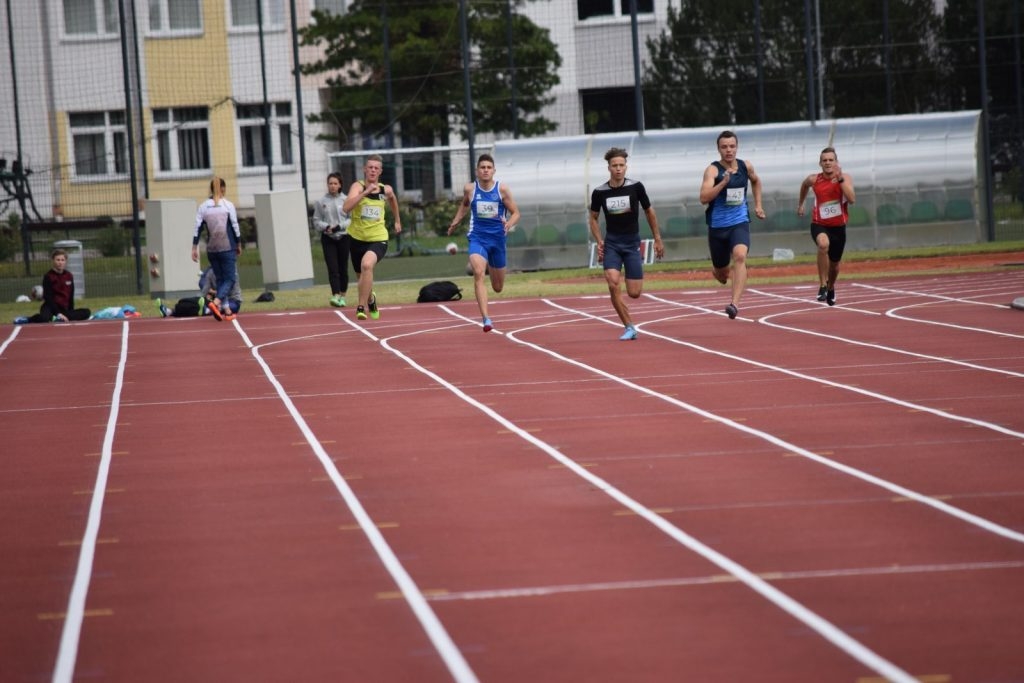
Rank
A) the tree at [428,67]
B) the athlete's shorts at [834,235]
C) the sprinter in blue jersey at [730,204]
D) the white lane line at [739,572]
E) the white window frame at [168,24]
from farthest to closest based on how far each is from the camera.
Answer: the white window frame at [168,24] < the tree at [428,67] < the athlete's shorts at [834,235] < the sprinter in blue jersey at [730,204] < the white lane line at [739,572]

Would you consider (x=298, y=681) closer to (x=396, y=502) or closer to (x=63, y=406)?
(x=396, y=502)

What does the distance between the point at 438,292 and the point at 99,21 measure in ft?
89.5

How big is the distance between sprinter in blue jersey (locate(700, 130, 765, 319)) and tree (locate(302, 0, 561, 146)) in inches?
890

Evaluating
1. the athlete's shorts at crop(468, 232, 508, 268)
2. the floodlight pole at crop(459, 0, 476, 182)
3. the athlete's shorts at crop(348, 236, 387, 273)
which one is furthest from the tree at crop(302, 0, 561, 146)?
the athlete's shorts at crop(468, 232, 508, 268)

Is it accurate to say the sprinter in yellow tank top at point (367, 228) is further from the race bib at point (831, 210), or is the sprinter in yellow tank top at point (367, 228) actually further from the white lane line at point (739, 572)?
the white lane line at point (739, 572)

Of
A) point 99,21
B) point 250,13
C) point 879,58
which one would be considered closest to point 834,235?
point 879,58

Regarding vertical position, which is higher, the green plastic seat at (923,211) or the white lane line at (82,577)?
the green plastic seat at (923,211)

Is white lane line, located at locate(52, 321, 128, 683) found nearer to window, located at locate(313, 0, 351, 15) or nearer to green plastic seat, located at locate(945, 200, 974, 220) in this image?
green plastic seat, located at locate(945, 200, 974, 220)

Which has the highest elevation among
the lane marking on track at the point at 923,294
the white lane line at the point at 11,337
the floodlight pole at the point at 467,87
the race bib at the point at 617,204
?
the floodlight pole at the point at 467,87

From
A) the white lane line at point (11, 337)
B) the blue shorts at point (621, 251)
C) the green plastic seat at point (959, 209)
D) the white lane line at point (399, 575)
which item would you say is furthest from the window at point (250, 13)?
the white lane line at point (399, 575)

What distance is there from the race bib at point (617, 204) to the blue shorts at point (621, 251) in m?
0.27

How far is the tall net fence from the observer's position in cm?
4159

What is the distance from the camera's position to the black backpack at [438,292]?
75.9 feet

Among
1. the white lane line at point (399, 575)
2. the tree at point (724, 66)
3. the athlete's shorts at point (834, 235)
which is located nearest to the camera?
the white lane line at point (399, 575)
